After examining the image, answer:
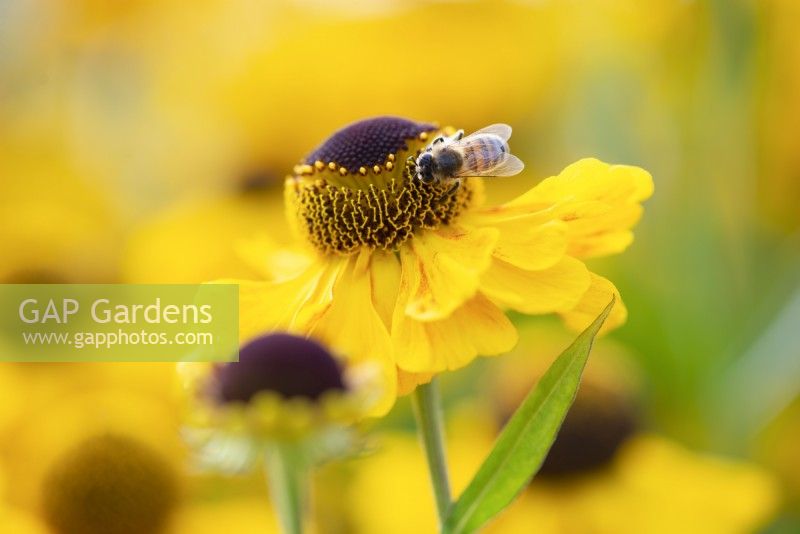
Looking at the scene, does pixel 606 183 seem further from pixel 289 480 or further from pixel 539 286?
pixel 289 480

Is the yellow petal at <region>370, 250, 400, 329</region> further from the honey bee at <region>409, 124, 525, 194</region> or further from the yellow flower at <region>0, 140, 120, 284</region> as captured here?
the yellow flower at <region>0, 140, 120, 284</region>

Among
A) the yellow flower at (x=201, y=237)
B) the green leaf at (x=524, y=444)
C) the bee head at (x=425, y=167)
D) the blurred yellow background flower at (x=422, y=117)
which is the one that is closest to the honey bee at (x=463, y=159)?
the bee head at (x=425, y=167)

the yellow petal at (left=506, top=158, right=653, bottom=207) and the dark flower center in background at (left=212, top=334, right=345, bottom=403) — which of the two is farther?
the yellow petal at (left=506, top=158, right=653, bottom=207)

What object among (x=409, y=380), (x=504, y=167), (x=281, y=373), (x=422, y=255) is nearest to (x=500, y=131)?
(x=504, y=167)

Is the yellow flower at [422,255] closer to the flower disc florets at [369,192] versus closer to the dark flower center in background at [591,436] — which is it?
the flower disc florets at [369,192]

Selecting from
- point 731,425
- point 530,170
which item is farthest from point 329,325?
point 530,170

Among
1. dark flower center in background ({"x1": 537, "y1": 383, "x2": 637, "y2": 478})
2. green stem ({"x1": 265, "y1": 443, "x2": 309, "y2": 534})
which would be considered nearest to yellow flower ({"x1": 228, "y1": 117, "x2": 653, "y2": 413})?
green stem ({"x1": 265, "y1": 443, "x2": 309, "y2": 534})
